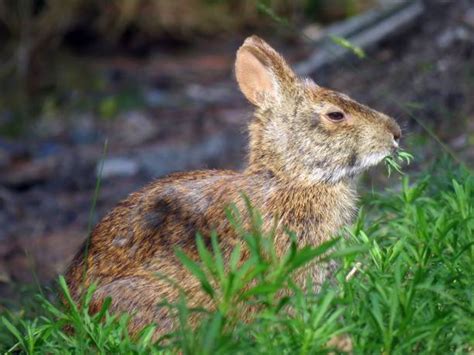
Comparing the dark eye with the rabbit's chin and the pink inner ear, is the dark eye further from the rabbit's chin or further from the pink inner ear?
the pink inner ear

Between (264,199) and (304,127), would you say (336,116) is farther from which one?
(264,199)

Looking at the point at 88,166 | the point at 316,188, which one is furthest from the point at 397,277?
the point at 88,166

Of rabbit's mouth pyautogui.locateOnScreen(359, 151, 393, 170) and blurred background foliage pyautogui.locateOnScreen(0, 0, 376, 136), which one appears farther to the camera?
blurred background foliage pyautogui.locateOnScreen(0, 0, 376, 136)

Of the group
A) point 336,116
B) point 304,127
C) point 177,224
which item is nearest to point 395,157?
point 336,116

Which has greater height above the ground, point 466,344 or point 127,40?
point 466,344

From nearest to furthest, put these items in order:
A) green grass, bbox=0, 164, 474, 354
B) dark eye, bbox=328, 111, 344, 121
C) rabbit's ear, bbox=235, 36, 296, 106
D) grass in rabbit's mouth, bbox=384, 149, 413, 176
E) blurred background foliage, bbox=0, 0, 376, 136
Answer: green grass, bbox=0, 164, 474, 354 → grass in rabbit's mouth, bbox=384, 149, 413, 176 → dark eye, bbox=328, 111, 344, 121 → rabbit's ear, bbox=235, 36, 296, 106 → blurred background foliage, bbox=0, 0, 376, 136

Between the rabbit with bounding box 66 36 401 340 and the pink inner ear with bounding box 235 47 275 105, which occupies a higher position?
the pink inner ear with bounding box 235 47 275 105

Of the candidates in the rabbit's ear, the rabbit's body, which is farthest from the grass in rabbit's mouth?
the rabbit's ear

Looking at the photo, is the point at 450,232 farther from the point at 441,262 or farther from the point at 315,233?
the point at 315,233
